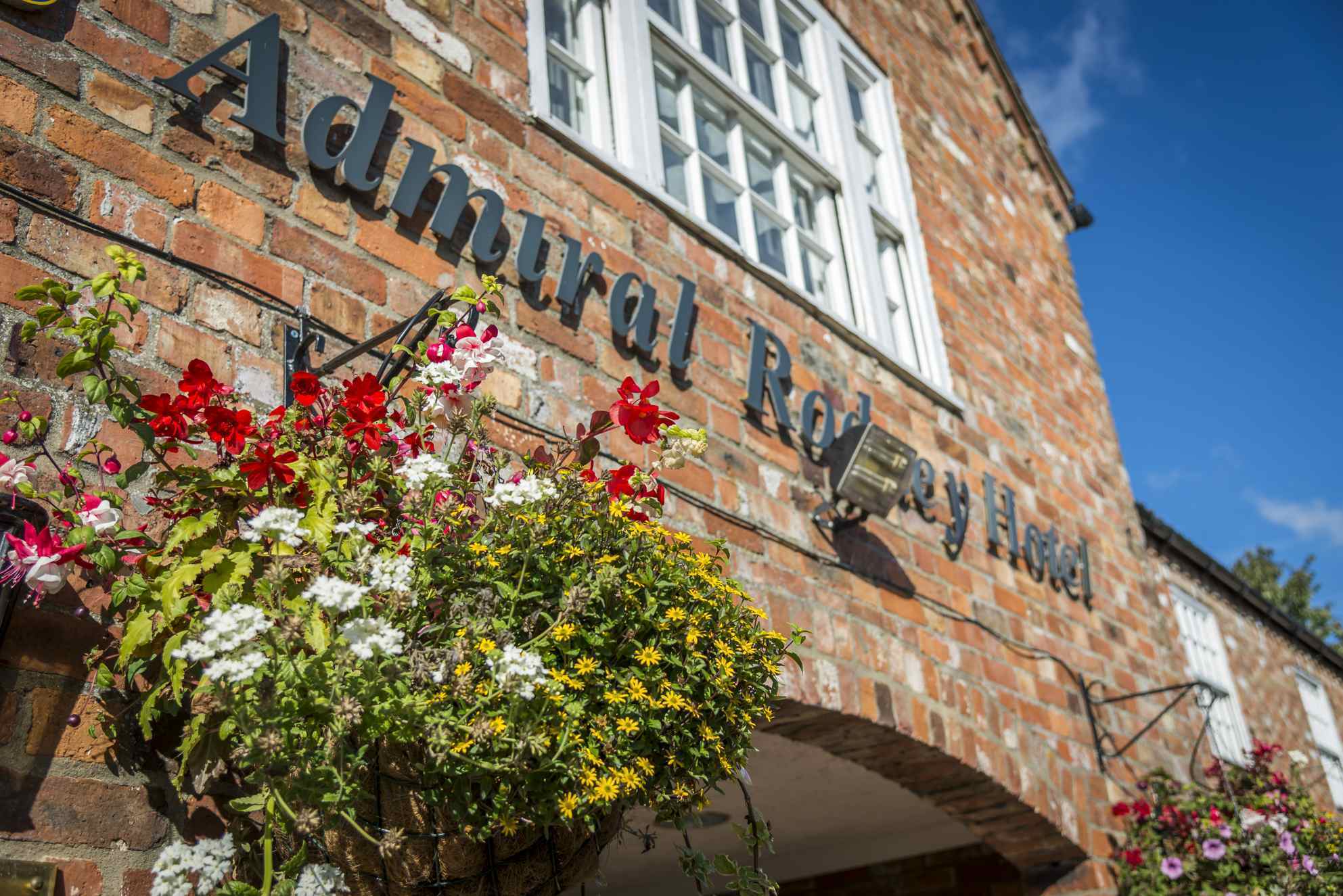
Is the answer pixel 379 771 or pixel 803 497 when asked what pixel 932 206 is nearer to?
pixel 803 497

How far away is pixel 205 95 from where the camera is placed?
7.46 ft

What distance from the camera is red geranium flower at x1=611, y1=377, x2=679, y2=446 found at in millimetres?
1900

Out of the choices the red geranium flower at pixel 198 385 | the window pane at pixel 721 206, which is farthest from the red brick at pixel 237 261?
the window pane at pixel 721 206

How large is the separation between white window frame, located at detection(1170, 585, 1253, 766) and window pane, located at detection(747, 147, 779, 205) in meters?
4.50

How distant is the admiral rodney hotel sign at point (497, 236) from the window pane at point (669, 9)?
4.40 ft

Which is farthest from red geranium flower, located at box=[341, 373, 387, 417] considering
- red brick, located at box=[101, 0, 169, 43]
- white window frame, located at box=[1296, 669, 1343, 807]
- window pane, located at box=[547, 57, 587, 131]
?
white window frame, located at box=[1296, 669, 1343, 807]

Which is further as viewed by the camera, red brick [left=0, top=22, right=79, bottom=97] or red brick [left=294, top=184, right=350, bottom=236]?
red brick [left=294, top=184, right=350, bottom=236]

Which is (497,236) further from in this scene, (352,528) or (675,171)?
(352,528)

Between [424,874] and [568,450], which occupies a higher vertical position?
[568,450]

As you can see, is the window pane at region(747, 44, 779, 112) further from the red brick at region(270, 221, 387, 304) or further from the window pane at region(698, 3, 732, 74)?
the red brick at region(270, 221, 387, 304)

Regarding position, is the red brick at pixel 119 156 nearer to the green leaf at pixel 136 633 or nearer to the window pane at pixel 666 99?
the green leaf at pixel 136 633

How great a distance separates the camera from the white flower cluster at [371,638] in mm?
1350

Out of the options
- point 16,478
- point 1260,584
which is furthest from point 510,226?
point 1260,584

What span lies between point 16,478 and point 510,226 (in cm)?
150
